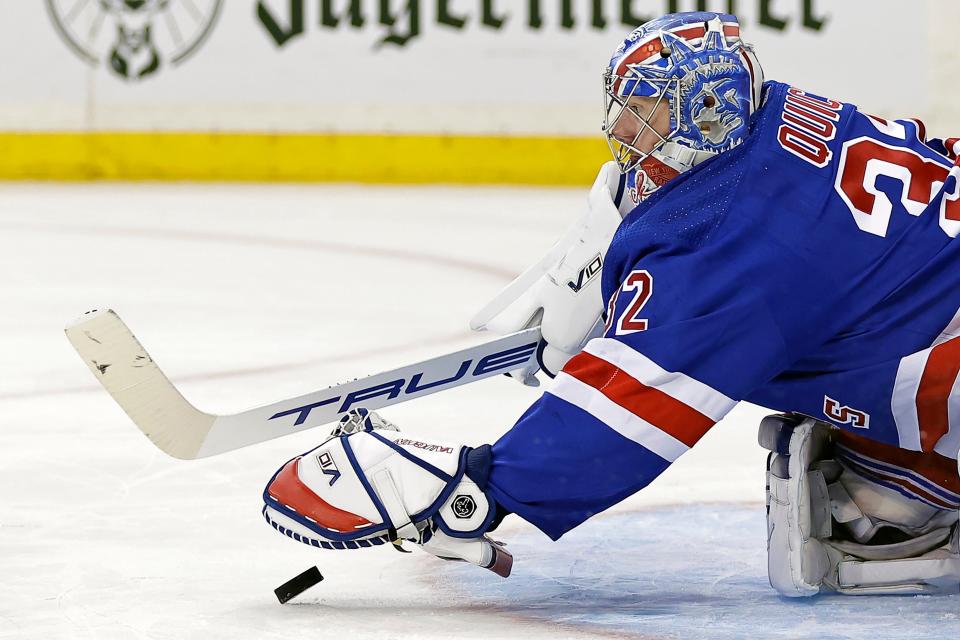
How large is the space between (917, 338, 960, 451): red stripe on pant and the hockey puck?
800 mm

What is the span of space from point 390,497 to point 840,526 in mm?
675

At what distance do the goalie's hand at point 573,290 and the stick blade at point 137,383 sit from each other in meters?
0.48

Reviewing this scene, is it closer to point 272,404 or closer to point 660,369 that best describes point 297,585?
point 272,404

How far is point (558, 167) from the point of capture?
7758mm

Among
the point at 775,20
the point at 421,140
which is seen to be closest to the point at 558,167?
the point at 421,140

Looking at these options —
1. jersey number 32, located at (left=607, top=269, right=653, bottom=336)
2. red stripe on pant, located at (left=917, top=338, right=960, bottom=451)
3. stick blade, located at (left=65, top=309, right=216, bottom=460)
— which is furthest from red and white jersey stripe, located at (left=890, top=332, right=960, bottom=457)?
stick blade, located at (left=65, top=309, right=216, bottom=460)

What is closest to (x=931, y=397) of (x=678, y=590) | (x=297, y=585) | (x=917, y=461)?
(x=917, y=461)

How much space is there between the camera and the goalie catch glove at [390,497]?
2.08 metres

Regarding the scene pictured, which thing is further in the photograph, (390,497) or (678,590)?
(678,590)

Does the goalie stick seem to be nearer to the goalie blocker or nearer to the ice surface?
the ice surface

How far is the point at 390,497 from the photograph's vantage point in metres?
2.08

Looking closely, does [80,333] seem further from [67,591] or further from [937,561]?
[937,561]

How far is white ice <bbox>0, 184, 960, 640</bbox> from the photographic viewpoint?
83.7 inches

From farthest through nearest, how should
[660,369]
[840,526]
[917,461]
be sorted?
[840,526]
[917,461]
[660,369]
